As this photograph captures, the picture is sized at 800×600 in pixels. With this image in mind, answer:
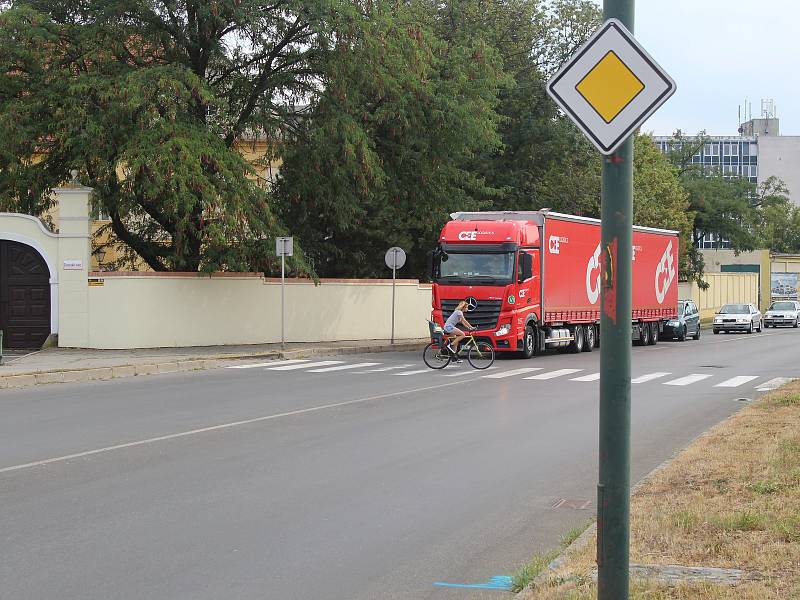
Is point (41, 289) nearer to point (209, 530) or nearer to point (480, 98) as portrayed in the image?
point (480, 98)

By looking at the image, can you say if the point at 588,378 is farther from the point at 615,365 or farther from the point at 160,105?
the point at 615,365

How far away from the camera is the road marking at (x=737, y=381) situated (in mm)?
21389

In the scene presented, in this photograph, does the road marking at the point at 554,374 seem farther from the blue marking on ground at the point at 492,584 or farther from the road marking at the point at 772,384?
the blue marking on ground at the point at 492,584

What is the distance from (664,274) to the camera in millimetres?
40812

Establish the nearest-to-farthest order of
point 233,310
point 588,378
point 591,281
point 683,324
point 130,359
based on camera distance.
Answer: point 588,378, point 130,359, point 233,310, point 591,281, point 683,324

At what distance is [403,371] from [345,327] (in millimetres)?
11504

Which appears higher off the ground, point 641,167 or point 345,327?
point 641,167

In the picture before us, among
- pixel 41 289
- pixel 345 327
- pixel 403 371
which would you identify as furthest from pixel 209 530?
pixel 345 327

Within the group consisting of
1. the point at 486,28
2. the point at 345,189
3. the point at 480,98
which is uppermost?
the point at 486,28

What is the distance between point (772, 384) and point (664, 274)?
64.8 feet

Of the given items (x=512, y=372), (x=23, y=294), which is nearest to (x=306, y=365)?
(x=512, y=372)

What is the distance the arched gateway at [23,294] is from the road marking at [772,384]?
17458mm

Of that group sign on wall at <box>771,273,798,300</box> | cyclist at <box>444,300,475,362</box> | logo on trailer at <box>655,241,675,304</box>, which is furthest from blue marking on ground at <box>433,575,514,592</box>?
sign on wall at <box>771,273,798,300</box>

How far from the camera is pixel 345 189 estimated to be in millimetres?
32719
